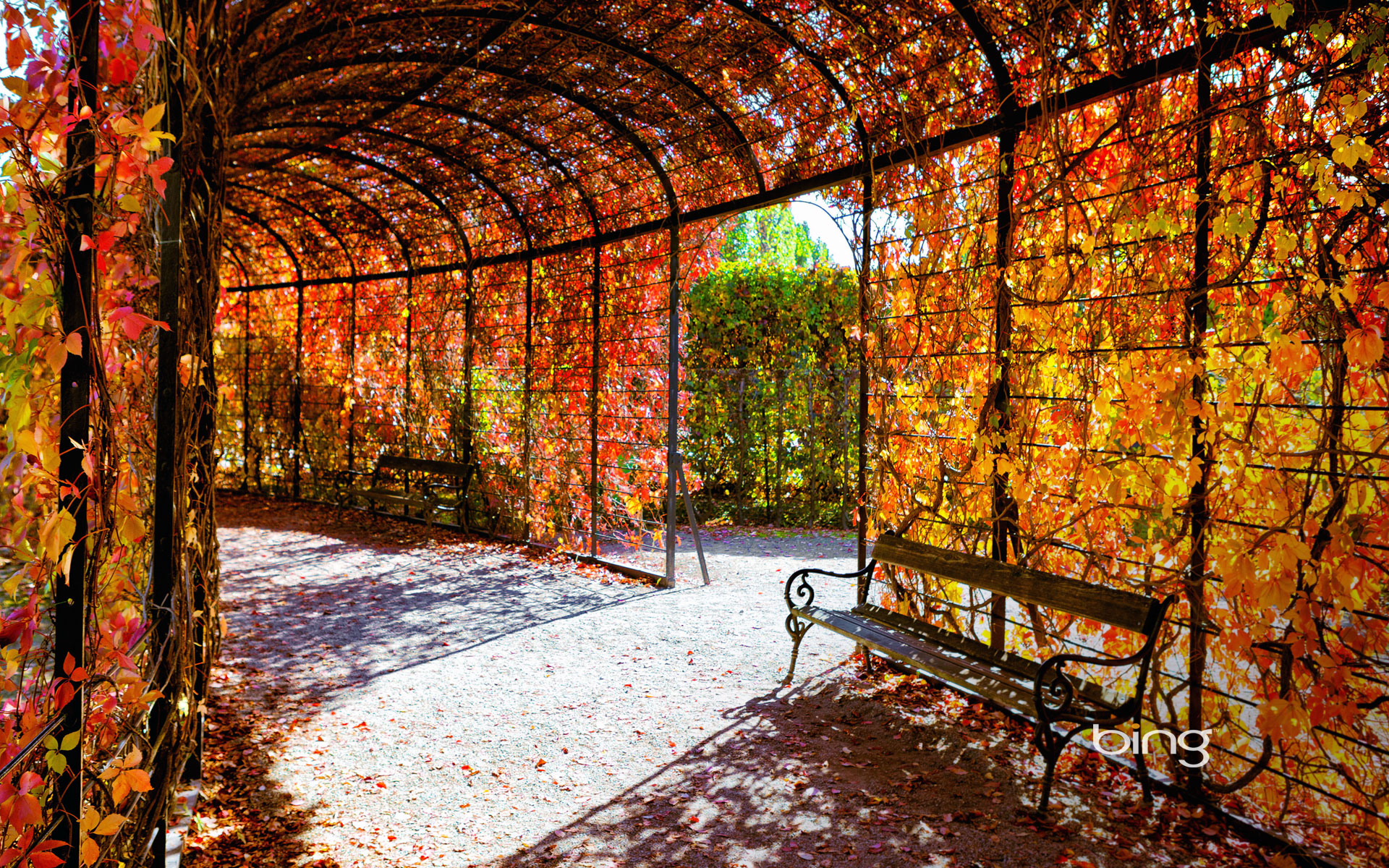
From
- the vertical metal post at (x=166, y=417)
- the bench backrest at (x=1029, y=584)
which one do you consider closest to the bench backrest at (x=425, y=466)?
the bench backrest at (x=1029, y=584)

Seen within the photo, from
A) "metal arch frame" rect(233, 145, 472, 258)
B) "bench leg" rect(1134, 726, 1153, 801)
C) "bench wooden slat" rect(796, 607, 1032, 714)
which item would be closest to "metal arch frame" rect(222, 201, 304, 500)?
"metal arch frame" rect(233, 145, 472, 258)

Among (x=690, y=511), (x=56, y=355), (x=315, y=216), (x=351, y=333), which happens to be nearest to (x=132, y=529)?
(x=56, y=355)

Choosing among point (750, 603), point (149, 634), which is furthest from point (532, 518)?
point (149, 634)

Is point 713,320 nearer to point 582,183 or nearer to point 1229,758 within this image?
point 582,183

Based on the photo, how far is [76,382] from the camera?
1.61 m

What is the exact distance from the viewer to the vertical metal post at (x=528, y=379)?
9.06 metres

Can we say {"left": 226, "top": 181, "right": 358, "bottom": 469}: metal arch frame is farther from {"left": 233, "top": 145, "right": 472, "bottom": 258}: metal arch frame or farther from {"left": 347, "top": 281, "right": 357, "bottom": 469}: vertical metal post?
{"left": 233, "top": 145, "right": 472, "bottom": 258}: metal arch frame

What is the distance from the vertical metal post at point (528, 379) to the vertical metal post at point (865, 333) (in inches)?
179

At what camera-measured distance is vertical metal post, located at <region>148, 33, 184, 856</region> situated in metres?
2.60

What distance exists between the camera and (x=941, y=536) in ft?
15.8

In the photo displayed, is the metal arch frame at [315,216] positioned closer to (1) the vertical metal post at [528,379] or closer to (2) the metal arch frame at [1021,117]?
(1) the vertical metal post at [528,379]

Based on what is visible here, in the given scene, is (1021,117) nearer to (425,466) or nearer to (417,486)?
(425,466)

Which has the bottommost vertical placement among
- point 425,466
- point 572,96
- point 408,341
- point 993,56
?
point 425,466

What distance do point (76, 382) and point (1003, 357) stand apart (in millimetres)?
3905
